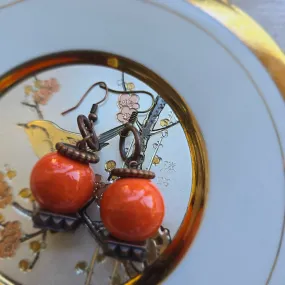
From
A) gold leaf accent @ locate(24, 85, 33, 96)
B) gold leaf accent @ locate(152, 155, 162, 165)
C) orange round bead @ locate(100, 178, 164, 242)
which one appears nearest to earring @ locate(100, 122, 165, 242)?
orange round bead @ locate(100, 178, 164, 242)

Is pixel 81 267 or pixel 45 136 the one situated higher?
pixel 45 136

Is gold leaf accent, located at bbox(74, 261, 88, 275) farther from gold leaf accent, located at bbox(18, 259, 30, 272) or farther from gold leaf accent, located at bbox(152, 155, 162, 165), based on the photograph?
gold leaf accent, located at bbox(152, 155, 162, 165)

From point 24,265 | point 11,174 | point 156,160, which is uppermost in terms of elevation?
point 156,160

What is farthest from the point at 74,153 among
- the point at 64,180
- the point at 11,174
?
the point at 11,174

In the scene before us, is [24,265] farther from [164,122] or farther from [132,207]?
[164,122]

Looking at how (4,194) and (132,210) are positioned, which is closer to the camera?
(132,210)

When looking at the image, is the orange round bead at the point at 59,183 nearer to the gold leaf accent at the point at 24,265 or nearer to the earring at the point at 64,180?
the earring at the point at 64,180

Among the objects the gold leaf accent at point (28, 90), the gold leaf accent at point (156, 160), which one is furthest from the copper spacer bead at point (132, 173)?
the gold leaf accent at point (28, 90)
